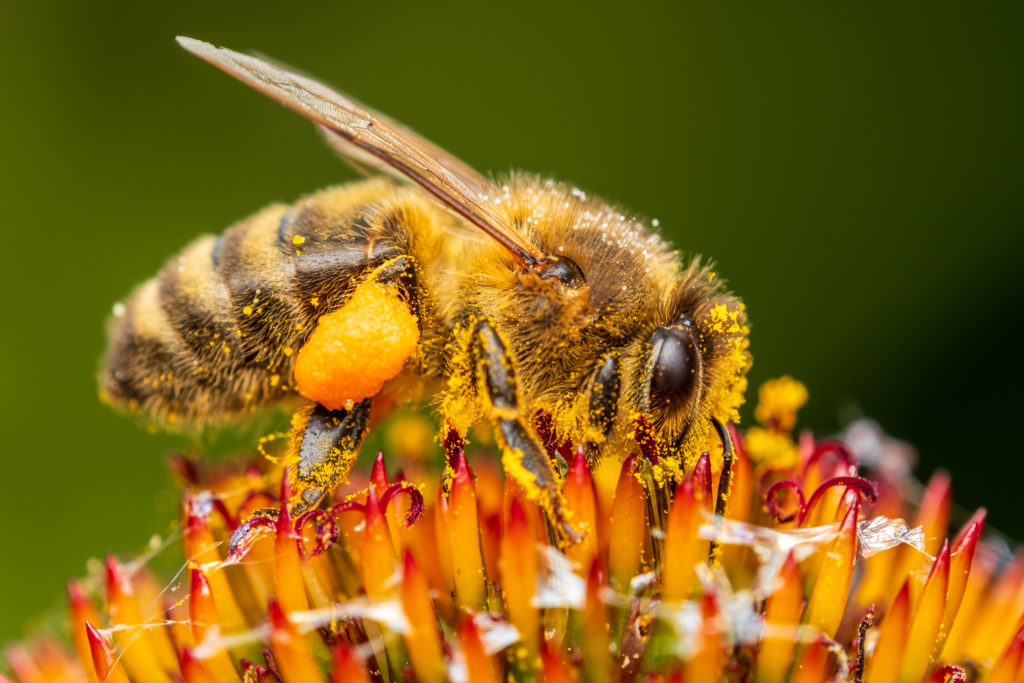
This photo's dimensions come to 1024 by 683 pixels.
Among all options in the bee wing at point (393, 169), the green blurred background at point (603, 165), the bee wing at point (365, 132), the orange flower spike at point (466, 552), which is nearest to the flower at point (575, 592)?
the orange flower spike at point (466, 552)

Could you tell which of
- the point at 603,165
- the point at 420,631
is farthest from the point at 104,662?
the point at 603,165

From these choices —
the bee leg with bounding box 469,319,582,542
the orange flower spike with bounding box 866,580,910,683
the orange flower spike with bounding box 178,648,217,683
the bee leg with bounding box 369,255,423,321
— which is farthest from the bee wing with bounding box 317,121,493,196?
the orange flower spike with bounding box 866,580,910,683

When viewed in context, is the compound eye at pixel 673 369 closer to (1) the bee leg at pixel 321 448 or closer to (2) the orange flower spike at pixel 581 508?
(2) the orange flower spike at pixel 581 508

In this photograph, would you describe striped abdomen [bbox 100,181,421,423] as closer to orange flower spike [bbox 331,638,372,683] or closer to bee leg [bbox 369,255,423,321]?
bee leg [bbox 369,255,423,321]

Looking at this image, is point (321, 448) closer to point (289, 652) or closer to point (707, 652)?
point (289, 652)

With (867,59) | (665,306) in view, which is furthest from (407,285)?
(867,59)

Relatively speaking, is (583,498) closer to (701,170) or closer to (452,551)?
(452,551)
